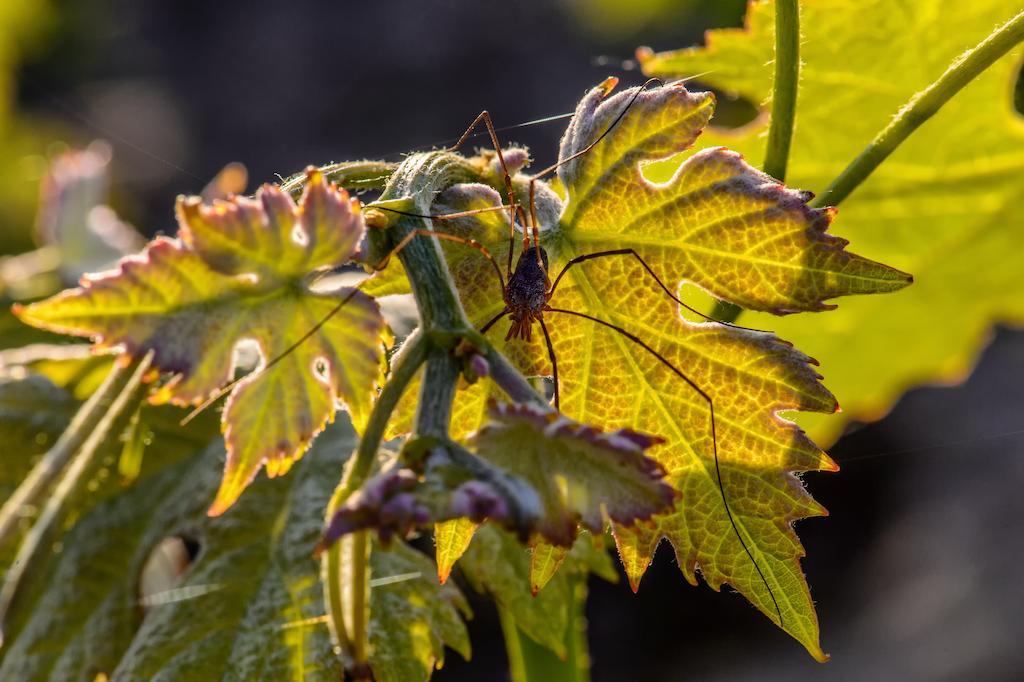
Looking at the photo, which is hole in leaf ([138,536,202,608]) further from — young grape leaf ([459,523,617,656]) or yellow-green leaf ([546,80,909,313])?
yellow-green leaf ([546,80,909,313])

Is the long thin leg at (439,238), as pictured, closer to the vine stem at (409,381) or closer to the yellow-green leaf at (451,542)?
the vine stem at (409,381)

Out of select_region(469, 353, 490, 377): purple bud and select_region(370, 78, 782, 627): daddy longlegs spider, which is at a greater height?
select_region(370, 78, 782, 627): daddy longlegs spider

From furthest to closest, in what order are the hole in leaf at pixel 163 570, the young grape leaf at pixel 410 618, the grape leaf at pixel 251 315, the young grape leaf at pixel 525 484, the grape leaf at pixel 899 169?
the grape leaf at pixel 899 169 → the hole in leaf at pixel 163 570 → the young grape leaf at pixel 410 618 → the grape leaf at pixel 251 315 → the young grape leaf at pixel 525 484

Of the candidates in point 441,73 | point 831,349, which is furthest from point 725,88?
point 441,73

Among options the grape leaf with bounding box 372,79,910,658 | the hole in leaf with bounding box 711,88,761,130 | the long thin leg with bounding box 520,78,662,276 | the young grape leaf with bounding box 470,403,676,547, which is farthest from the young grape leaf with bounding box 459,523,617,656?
the hole in leaf with bounding box 711,88,761,130

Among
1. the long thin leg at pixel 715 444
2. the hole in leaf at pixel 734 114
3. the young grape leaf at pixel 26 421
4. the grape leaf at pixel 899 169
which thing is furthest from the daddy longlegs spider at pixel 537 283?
the hole in leaf at pixel 734 114

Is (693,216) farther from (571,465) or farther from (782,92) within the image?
(571,465)

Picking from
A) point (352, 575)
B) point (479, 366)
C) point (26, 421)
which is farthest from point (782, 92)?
point (26, 421)
